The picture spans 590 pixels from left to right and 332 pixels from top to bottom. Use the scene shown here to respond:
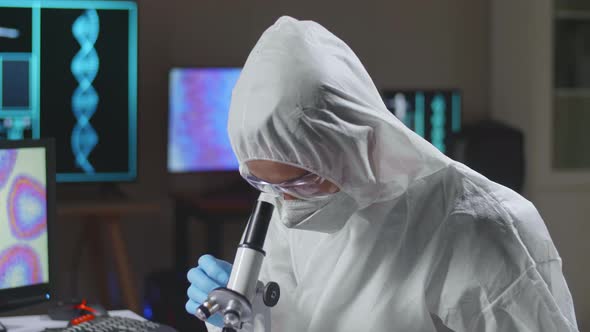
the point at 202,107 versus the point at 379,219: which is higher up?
the point at 202,107

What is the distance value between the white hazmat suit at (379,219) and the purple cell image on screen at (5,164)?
740 millimetres

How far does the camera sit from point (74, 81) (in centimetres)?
402

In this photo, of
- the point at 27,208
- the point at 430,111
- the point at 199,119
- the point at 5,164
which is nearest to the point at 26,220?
the point at 27,208

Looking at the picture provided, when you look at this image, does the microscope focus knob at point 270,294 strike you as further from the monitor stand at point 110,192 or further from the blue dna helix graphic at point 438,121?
the blue dna helix graphic at point 438,121

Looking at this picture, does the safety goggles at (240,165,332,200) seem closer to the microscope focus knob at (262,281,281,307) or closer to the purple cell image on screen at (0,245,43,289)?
the microscope focus knob at (262,281,281,307)

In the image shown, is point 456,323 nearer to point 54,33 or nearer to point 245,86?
point 245,86

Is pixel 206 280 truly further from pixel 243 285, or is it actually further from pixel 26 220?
pixel 26 220

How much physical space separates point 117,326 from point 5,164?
435 millimetres

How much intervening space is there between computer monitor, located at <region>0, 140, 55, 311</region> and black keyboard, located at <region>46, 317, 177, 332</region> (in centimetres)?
11

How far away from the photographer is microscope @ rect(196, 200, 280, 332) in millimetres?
1269

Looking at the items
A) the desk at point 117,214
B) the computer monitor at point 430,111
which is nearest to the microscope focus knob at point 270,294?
the desk at point 117,214

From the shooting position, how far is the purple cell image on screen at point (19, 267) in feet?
6.53

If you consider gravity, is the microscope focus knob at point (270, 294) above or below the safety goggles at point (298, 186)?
below

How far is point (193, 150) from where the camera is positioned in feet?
14.1
